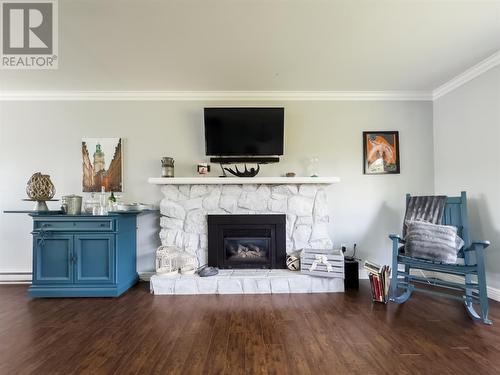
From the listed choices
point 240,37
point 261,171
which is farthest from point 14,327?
point 240,37

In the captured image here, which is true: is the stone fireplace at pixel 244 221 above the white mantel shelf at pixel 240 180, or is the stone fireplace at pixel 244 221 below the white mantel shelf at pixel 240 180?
below

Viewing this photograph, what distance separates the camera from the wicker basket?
287 cm

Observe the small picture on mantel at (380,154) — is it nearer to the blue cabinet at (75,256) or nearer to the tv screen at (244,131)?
the tv screen at (244,131)

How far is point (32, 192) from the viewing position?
2.83 m

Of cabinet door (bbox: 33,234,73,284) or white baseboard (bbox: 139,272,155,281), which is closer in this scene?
cabinet door (bbox: 33,234,73,284)

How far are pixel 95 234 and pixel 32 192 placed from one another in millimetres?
876

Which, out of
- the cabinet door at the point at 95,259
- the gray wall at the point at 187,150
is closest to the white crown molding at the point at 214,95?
the gray wall at the point at 187,150

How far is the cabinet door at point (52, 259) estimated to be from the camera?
2.74 m

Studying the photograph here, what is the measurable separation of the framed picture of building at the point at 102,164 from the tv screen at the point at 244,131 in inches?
48.9

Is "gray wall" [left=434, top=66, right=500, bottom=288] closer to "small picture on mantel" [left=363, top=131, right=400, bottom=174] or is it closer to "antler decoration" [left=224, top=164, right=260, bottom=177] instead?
"small picture on mantel" [left=363, top=131, right=400, bottom=174]

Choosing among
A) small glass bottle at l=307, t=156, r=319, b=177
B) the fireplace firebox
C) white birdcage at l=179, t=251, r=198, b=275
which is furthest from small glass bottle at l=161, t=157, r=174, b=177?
small glass bottle at l=307, t=156, r=319, b=177

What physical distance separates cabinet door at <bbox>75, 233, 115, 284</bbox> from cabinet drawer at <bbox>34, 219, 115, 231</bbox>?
0.08m

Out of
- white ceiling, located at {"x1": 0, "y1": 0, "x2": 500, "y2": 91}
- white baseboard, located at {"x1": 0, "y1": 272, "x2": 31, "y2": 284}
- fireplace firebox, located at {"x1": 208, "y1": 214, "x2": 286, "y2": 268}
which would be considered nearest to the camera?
white ceiling, located at {"x1": 0, "y1": 0, "x2": 500, "y2": 91}

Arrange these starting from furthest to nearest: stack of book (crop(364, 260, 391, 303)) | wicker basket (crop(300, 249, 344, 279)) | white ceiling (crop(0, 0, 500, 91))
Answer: wicker basket (crop(300, 249, 344, 279)) → stack of book (crop(364, 260, 391, 303)) → white ceiling (crop(0, 0, 500, 91))
